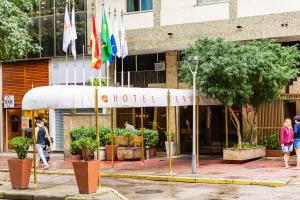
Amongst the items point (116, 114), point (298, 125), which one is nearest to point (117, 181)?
point (298, 125)

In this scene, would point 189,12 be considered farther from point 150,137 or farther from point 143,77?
point 150,137

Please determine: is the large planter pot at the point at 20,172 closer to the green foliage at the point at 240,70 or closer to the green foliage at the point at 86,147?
the green foliage at the point at 86,147

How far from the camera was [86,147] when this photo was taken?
1496 centimetres

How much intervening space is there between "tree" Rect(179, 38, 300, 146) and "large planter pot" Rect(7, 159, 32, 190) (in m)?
7.06

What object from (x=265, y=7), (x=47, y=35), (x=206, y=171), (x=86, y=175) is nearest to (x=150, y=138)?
(x=206, y=171)

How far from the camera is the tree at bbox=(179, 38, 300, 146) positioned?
21156mm

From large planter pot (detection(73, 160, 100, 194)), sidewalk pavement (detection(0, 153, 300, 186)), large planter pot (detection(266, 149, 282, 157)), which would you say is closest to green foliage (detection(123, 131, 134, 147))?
sidewalk pavement (detection(0, 153, 300, 186))

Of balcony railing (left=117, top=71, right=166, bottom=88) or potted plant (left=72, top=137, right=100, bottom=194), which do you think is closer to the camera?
potted plant (left=72, top=137, right=100, bottom=194)

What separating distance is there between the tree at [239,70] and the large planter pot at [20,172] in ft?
23.2

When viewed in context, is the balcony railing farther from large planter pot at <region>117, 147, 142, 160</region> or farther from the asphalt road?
the asphalt road

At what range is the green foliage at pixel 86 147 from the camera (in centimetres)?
1495

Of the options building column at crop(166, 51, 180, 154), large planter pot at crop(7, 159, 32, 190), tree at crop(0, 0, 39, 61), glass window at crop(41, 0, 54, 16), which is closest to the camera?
large planter pot at crop(7, 159, 32, 190)

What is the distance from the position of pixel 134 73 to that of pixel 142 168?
27.0 feet

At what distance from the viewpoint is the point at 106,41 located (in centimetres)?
2491
